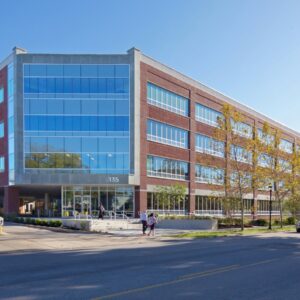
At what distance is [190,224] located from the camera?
127ft

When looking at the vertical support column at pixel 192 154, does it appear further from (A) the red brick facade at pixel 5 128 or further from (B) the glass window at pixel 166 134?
(A) the red brick facade at pixel 5 128

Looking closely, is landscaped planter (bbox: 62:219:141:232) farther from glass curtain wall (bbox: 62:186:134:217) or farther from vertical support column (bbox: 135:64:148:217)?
glass curtain wall (bbox: 62:186:134:217)

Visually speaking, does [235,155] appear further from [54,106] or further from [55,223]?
[54,106]

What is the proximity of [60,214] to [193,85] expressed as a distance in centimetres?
2270

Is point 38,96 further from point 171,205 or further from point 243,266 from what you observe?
point 243,266

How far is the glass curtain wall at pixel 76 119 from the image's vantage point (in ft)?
153

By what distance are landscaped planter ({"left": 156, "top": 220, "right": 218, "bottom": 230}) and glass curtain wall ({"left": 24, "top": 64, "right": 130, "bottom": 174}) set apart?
9.40m

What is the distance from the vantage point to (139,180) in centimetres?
4794

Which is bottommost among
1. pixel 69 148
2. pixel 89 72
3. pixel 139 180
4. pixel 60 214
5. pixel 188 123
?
pixel 60 214

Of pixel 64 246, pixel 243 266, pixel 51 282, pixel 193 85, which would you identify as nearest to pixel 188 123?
pixel 193 85

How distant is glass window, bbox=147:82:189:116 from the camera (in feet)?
166

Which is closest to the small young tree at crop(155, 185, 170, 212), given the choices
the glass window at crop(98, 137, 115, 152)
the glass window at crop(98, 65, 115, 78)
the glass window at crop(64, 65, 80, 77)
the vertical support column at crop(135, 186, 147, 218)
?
the vertical support column at crop(135, 186, 147, 218)

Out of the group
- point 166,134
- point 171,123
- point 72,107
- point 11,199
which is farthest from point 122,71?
point 11,199

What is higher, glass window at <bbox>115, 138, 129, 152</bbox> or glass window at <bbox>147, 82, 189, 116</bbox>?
glass window at <bbox>147, 82, 189, 116</bbox>
